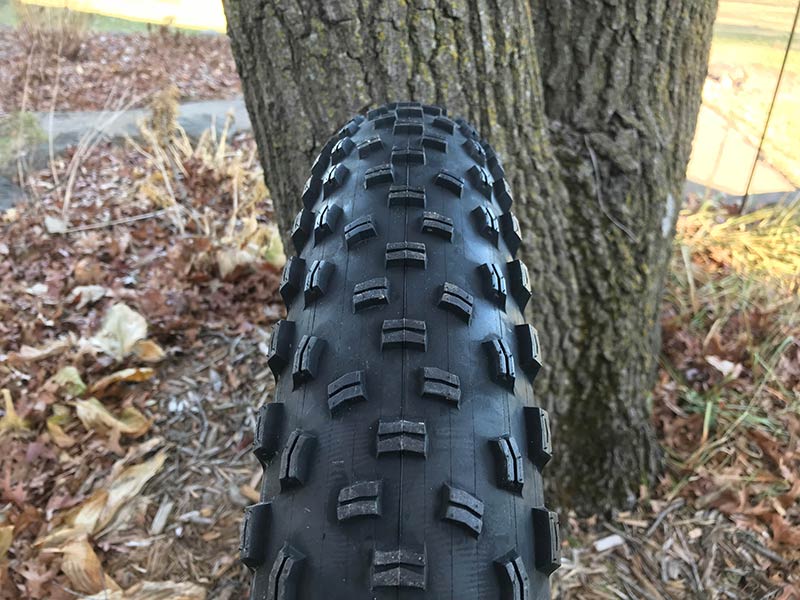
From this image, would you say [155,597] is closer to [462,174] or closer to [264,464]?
[264,464]

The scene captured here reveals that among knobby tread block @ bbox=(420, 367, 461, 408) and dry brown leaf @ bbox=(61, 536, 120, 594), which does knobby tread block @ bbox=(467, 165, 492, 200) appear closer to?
knobby tread block @ bbox=(420, 367, 461, 408)

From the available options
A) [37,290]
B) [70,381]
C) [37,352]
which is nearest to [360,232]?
[70,381]

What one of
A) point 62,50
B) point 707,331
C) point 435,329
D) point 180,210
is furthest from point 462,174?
point 62,50

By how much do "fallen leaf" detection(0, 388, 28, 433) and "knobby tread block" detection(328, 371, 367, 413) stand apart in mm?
2371

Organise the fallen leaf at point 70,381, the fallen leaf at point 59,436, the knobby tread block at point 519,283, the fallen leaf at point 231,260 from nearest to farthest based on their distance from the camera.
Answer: the knobby tread block at point 519,283, the fallen leaf at point 59,436, the fallen leaf at point 70,381, the fallen leaf at point 231,260

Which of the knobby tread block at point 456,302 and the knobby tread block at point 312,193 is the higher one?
the knobby tread block at point 312,193

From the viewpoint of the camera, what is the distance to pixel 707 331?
329 cm

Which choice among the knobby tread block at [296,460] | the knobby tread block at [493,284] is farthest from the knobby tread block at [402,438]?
the knobby tread block at [493,284]

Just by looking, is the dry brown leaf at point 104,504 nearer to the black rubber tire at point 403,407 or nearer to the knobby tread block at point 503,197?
the black rubber tire at point 403,407

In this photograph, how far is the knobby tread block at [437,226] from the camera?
1193mm

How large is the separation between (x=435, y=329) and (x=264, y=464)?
0.36 meters

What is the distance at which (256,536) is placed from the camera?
97 cm

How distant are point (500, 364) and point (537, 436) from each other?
0.14 m

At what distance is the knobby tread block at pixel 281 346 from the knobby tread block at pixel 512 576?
1.57 feet
